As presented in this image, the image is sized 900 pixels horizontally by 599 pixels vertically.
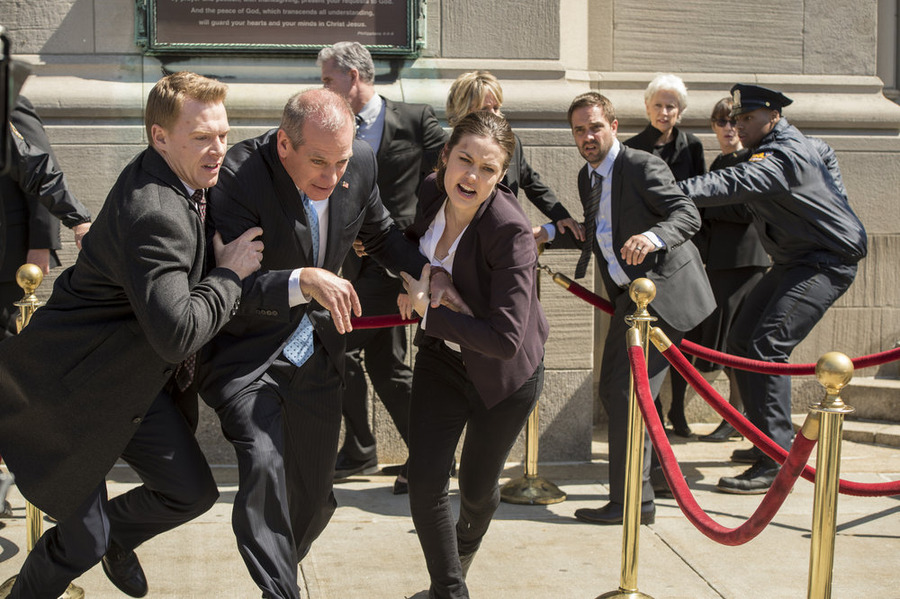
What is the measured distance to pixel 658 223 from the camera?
5133 millimetres

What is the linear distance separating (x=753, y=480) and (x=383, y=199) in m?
2.41

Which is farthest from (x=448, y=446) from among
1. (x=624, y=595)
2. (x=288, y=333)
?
(x=624, y=595)

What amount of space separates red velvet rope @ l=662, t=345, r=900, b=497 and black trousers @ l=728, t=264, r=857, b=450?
168cm

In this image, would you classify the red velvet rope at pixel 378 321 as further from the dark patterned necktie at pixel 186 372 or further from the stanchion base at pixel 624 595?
the stanchion base at pixel 624 595

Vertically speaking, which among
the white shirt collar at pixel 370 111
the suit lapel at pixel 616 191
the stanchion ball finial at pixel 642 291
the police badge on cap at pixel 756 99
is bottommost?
the stanchion ball finial at pixel 642 291

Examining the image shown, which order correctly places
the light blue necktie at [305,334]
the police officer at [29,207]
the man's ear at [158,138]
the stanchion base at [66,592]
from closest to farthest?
the man's ear at [158,138]
the light blue necktie at [305,334]
the stanchion base at [66,592]
the police officer at [29,207]

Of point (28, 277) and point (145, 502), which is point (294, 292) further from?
point (28, 277)

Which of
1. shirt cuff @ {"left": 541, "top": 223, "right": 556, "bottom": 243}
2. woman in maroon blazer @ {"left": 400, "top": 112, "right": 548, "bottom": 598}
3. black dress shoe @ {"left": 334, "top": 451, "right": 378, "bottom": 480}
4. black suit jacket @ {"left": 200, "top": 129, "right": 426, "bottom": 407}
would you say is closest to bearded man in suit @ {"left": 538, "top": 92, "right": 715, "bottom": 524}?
shirt cuff @ {"left": 541, "top": 223, "right": 556, "bottom": 243}

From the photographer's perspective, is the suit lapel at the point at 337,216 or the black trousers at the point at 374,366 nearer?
the suit lapel at the point at 337,216

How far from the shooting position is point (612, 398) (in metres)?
5.43

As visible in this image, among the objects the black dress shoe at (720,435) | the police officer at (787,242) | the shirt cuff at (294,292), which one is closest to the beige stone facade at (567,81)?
the black dress shoe at (720,435)

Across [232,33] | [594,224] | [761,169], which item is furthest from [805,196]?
[232,33]

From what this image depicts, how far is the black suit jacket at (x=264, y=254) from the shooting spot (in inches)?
135

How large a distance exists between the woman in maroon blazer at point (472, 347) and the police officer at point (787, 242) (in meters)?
2.28
